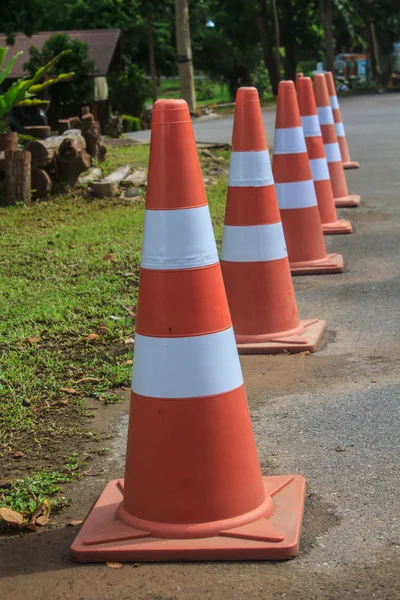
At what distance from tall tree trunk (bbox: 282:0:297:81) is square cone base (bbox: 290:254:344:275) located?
38.7 meters

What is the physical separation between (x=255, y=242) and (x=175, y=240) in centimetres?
204

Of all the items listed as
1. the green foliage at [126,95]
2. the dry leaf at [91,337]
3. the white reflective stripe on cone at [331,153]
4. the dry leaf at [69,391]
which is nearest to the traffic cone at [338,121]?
the white reflective stripe on cone at [331,153]

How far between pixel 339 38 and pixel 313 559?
2153 inches

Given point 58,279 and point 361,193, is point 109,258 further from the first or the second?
point 361,193

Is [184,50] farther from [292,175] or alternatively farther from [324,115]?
[292,175]

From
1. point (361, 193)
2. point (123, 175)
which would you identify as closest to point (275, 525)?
point (361, 193)

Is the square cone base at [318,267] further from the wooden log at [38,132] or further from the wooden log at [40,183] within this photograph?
the wooden log at [38,132]

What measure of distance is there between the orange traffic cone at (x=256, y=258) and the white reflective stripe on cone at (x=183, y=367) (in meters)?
1.99

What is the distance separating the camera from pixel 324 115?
9.92 metres

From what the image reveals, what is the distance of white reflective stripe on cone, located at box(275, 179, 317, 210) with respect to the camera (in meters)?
6.57

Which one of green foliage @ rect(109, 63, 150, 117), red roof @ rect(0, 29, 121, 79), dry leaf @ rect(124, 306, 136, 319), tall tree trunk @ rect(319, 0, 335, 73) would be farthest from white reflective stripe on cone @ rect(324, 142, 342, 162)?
tall tree trunk @ rect(319, 0, 335, 73)

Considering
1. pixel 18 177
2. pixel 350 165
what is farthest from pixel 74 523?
pixel 350 165

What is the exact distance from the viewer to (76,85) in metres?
24.5

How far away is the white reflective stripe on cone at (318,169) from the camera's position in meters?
7.97
